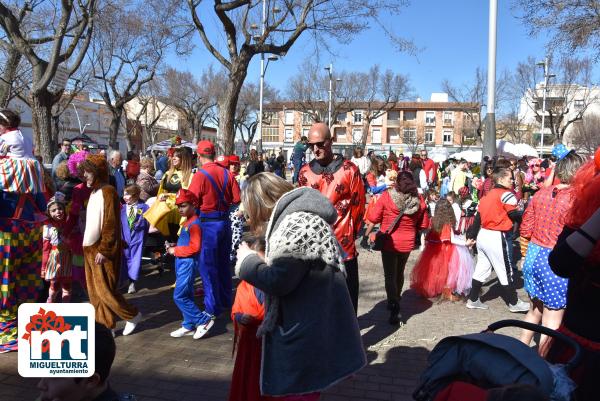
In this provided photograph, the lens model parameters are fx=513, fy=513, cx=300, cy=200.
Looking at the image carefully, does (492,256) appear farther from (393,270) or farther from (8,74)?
(8,74)

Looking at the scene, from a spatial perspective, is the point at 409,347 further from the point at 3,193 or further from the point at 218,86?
the point at 218,86

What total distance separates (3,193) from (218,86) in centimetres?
4896

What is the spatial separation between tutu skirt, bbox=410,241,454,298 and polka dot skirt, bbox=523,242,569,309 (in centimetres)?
256

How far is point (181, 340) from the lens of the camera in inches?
204

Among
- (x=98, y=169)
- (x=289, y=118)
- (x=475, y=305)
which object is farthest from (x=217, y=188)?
(x=289, y=118)

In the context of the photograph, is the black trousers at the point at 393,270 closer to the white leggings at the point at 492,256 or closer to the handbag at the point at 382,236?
the handbag at the point at 382,236

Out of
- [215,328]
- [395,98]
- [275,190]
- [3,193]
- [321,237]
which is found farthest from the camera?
[395,98]

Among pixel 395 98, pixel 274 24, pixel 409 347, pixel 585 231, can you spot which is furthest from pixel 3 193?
pixel 395 98

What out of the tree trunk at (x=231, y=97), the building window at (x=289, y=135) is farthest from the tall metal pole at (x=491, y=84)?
the building window at (x=289, y=135)

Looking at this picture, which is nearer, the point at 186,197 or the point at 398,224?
the point at 186,197

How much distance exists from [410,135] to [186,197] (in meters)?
81.4

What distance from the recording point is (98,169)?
15.7ft

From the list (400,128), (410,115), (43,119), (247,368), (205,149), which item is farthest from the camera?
(410,115)

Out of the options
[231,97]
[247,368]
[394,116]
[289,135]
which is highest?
[394,116]
